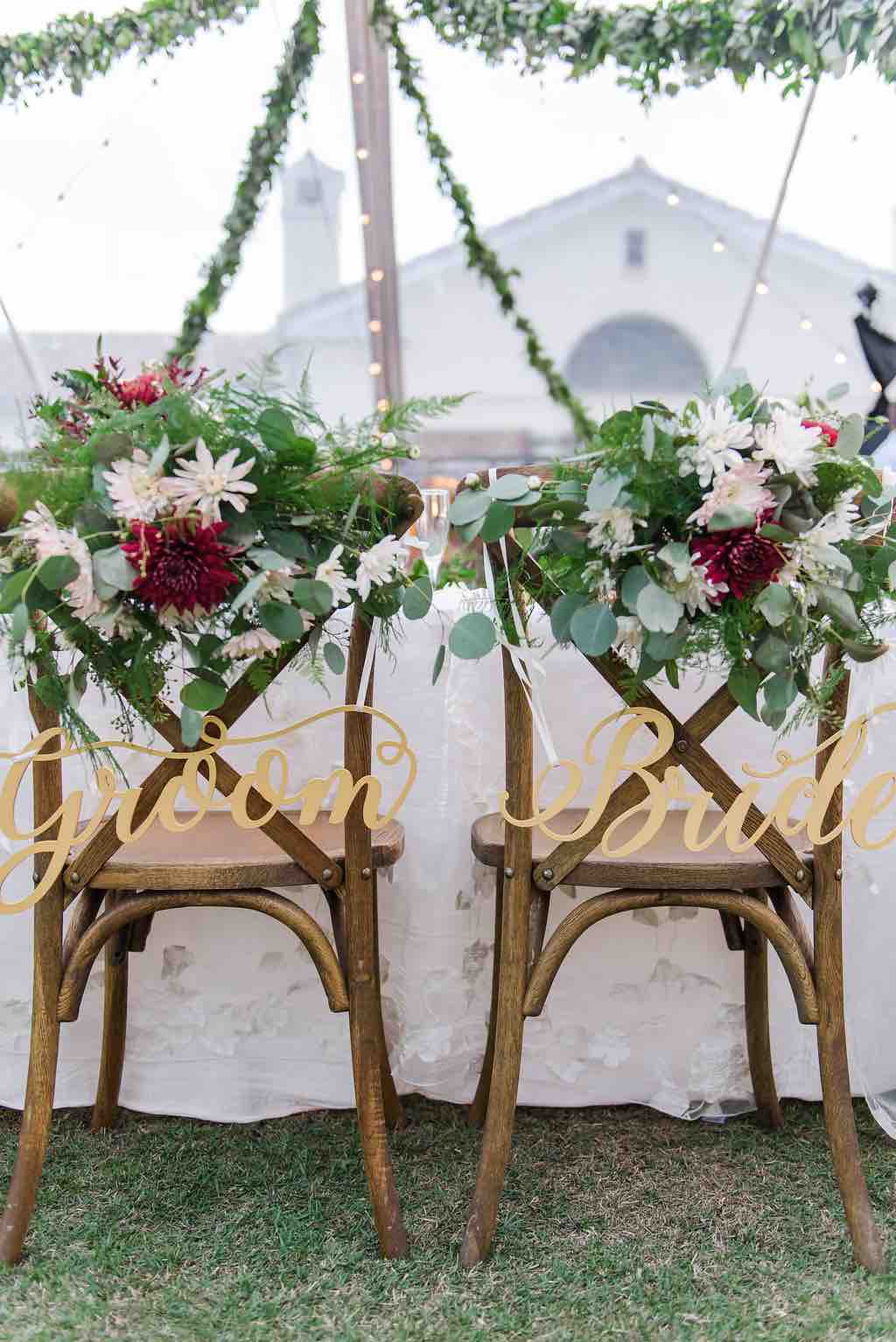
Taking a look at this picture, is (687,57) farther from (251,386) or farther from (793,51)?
(251,386)

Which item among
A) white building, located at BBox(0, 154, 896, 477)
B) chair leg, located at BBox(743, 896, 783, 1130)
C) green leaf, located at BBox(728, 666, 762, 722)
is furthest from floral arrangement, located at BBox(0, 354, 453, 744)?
white building, located at BBox(0, 154, 896, 477)

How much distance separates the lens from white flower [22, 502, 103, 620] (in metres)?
0.98

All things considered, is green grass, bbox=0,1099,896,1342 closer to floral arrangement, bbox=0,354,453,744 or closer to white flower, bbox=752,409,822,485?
floral arrangement, bbox=0,354,453,744

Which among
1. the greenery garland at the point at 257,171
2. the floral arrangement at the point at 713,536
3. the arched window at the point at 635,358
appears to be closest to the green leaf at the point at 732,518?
the floral arrangement at the point at 713,536

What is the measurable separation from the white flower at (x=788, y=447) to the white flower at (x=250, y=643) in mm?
494

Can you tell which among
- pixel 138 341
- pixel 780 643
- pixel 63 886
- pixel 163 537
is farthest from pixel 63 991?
pixel 138 341

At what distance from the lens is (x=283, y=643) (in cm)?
115

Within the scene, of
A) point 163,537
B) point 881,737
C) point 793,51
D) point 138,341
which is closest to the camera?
point 163,537

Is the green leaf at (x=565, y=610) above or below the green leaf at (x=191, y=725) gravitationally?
above

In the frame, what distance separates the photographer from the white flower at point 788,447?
103cm

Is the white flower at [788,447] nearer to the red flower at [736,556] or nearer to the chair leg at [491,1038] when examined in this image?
the red flower at [736,556]

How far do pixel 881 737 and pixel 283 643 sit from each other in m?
0.84

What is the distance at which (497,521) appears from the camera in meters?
1.08

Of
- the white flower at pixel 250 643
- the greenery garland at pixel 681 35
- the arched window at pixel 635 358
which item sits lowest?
the white flower at pixel 250 643
